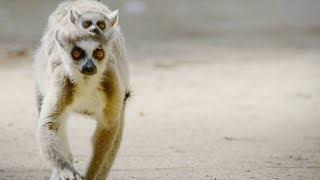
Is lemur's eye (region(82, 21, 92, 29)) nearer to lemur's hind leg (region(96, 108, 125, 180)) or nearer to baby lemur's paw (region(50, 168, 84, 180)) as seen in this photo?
lemur's hind leg (region(96, 108, 125, 180))

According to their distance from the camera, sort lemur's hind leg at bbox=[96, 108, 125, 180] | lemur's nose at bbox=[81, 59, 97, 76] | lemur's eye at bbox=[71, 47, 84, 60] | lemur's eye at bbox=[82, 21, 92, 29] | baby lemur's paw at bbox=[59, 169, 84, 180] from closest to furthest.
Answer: baby lemur's paw at bbox=[59, 169, 84, 180]
lemur's nose at bbox=[81, 59, 97, 76]
lemur's eye at bbox=[71, 47, 84, 60]
lemur's eye at bbox=[82, 21, 92, 29]
lemur's hind leg at bbox=[96, 108, 125, 180]

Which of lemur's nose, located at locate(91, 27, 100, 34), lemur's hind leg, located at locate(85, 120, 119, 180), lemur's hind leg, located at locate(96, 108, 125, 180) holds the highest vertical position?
lemur's nose, located at locate(91, 27, 100, 34)

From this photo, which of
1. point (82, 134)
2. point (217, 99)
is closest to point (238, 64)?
point (217, 99)

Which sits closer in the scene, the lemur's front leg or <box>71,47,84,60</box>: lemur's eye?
the lemur's front leg

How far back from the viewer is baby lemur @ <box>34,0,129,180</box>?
19.2 ft

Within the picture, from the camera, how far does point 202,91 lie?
10922mm

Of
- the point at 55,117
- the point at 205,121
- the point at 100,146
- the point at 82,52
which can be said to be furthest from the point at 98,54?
the point at 205,121

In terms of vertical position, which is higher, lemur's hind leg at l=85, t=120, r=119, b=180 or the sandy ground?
lemur's hind leg at l=85, t=120, r=119, b=180

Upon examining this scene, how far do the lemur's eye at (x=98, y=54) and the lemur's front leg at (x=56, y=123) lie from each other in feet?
0.94

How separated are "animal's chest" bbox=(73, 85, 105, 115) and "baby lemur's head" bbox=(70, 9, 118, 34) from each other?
454 millimetres

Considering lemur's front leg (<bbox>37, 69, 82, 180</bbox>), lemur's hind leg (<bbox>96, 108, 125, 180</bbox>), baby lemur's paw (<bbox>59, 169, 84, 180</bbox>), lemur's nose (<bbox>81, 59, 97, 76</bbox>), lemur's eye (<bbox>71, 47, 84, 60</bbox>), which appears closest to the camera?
baby lemur's paw (<bbox>59, 169, 84, 180</bbox>)

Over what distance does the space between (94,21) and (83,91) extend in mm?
562

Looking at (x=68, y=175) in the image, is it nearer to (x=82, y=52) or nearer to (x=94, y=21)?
(x=82, y=52)

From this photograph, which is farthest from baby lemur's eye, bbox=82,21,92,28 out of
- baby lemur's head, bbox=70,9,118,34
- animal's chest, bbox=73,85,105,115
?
animal's chest, bbox=73,85,105,115
